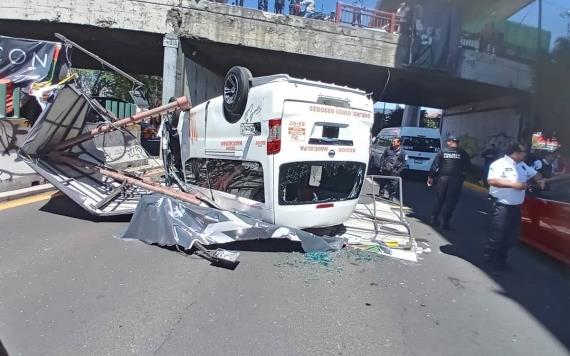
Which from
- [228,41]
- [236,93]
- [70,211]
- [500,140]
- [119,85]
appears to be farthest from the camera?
[119,85]

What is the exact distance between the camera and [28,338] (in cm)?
319

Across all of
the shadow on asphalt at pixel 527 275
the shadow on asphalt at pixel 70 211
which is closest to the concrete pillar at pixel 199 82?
the shadow on asphalt at pixel 70 211

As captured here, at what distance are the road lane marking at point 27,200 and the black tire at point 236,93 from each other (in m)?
3.97

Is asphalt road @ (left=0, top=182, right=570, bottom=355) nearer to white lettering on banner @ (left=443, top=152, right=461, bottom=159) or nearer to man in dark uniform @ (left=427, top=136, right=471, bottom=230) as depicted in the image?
man in dark uniform @ (left=427, top=136, right=471, bottom=230)

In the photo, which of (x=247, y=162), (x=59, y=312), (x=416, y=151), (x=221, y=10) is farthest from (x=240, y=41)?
(x=59, y=312)

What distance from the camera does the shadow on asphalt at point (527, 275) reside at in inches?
174

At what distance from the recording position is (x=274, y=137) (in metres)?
5.40

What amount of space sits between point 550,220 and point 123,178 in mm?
6594

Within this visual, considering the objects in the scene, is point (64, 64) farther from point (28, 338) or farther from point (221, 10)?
point (28, 338)

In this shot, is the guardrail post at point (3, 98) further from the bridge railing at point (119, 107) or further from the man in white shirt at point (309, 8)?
the man in white shirt at point (309, 8)

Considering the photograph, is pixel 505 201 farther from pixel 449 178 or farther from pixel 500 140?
pixel 500 140

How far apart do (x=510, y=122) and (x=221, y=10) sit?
561 inches

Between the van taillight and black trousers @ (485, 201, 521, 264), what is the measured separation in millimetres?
2929

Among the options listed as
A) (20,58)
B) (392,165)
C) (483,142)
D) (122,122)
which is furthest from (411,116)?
(122,122)
